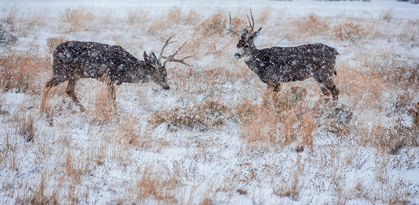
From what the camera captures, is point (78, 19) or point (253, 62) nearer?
point (253, 62)

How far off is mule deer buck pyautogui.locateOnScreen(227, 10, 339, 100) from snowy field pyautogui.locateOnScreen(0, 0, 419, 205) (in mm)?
335

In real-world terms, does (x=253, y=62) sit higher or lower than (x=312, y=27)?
lower

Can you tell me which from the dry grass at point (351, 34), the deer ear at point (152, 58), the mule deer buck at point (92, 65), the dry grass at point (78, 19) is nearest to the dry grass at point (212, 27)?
the dry grass at point (78, 19)

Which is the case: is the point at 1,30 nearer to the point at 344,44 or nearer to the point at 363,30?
the point at 344,44

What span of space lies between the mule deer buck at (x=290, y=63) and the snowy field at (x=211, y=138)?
1.10ft

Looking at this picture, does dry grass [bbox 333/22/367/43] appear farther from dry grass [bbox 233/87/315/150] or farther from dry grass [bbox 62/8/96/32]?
dry grass [bbox 62/8/96/32]

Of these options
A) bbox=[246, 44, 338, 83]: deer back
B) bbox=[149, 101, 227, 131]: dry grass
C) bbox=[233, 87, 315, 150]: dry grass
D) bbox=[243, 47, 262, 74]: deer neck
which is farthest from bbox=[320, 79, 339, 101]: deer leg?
bbox=[149, 101, 227, 131]: dry grass

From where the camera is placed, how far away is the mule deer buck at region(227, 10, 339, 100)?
7.10 meters

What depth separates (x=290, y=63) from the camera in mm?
7098

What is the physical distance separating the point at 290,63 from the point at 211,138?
9.33 ft

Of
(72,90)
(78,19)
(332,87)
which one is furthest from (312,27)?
(72,90)

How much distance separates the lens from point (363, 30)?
525 inches

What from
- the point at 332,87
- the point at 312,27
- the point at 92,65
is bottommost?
the point at 332,87

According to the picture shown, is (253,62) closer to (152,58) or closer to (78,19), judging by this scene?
(152,58)
